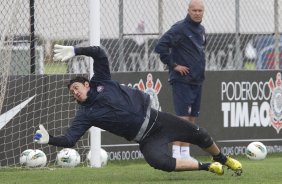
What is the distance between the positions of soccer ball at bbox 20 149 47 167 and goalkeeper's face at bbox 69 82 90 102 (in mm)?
2911

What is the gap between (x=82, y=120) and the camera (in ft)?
37.1

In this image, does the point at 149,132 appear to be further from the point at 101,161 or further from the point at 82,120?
the point at 101,161

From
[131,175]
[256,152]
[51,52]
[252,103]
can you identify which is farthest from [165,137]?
[252,103]

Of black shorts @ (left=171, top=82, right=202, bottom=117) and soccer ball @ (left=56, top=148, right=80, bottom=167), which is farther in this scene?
soccer ball @ (left=56, top=148, right=80, bottom=167)

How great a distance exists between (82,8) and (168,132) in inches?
149

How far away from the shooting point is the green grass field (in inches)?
460

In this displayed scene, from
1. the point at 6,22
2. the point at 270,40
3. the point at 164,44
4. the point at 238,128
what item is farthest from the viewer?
the point at 270,40

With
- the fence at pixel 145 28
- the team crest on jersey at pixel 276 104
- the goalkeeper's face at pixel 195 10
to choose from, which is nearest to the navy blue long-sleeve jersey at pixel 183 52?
the goalkeeper's face at pixel 195 10

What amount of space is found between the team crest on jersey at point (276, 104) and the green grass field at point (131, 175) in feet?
9.47

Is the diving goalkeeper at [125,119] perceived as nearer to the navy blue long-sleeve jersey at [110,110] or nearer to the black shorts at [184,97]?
the navy blue long-sleeve jersey at [110,110]

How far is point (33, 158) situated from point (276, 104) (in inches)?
203

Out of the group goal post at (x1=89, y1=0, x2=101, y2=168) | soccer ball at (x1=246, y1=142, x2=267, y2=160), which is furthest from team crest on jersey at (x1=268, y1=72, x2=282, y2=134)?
goal post at (x1=89, y1=0, x2=101, y2=168)

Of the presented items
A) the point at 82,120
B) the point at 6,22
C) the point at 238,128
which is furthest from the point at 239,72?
the point at 82,120

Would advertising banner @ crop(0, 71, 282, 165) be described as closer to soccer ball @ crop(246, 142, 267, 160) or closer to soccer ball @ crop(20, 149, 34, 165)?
soccer ball @ crop(20, 149, 34, 165)
